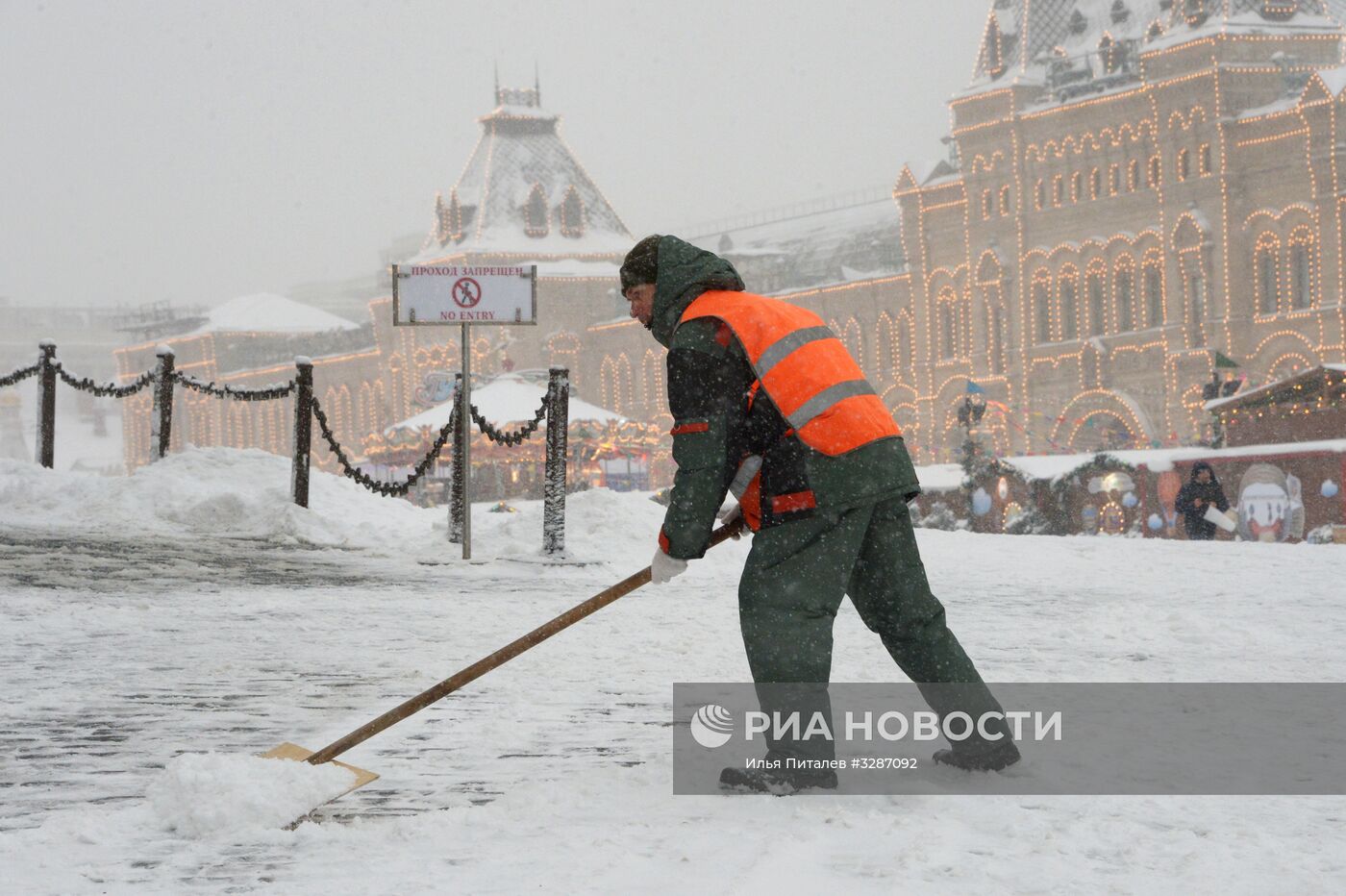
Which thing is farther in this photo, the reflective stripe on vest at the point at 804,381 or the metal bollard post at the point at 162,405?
the metal bollard post at the point at 162,405

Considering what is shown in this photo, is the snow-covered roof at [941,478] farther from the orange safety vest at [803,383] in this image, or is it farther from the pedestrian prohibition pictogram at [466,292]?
the orange safety vest at [803,383]

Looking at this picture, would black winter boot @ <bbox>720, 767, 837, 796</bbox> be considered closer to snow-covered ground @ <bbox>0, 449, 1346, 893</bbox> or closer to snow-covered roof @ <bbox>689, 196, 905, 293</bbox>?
snow-covered ground @ <bbox>0, 449, 1346, 893</bbox>

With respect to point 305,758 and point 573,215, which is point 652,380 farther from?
point 305,758

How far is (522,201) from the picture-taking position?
61.7 m

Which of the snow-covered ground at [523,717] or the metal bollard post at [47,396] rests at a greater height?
the metal bollard post at [47,396]

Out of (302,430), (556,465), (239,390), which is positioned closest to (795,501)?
(556,465)

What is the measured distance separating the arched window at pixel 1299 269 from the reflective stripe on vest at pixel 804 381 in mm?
38115

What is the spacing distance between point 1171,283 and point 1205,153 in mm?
3455

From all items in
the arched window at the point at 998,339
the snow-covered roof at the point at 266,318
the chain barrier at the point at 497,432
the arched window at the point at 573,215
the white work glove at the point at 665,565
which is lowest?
the white work glove at the point at 665,565

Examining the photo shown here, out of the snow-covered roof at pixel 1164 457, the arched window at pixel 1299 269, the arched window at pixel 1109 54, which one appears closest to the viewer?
Answer: the snow-covered roof at pixel 1164 457

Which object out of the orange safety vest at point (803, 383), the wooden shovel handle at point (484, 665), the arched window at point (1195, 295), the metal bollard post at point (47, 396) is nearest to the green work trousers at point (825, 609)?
the orange safety vest at point (803, 383)

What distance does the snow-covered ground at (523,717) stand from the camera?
3.20 metres

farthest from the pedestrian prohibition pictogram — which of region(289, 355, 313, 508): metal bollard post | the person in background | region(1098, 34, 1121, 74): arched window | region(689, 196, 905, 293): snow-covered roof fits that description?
region(689, 196, 905, 293): snow-covered roof

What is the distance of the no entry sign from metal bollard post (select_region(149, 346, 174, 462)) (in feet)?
12.4
